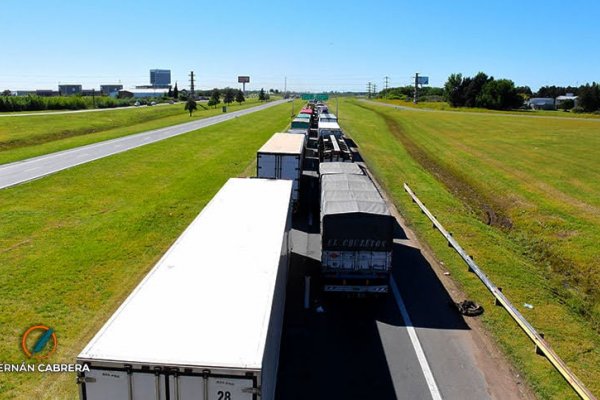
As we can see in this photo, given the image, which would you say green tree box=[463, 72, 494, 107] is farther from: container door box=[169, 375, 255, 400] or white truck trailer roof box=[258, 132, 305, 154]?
container door box=[169, 375, 255, 400]

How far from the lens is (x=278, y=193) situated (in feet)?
50.7

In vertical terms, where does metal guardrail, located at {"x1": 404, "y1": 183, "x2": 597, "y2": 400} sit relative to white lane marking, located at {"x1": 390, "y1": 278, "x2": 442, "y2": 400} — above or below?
above

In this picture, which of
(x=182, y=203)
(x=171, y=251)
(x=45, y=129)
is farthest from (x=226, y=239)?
(x=45, y=129)

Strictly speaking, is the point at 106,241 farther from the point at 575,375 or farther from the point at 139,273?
the point at 575,375

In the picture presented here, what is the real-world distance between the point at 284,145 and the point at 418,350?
50.5 ft

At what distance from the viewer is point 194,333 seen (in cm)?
718

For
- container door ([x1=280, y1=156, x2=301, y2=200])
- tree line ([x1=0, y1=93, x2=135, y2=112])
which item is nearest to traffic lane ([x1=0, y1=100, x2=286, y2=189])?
container door ([x1=280, y1=156, x2=301, y2=200])

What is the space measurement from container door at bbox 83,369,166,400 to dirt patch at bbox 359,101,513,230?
74.7 feet

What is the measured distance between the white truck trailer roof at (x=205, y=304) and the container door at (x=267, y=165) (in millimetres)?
10570

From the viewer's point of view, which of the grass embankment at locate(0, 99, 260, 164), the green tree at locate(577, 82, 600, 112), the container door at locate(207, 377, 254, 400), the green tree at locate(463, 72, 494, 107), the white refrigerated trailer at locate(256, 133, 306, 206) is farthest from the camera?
the green tree at locate(463, 72, 494, 107)

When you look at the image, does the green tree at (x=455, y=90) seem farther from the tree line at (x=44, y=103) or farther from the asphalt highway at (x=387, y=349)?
the asphalt highway at (x=387, y=349)

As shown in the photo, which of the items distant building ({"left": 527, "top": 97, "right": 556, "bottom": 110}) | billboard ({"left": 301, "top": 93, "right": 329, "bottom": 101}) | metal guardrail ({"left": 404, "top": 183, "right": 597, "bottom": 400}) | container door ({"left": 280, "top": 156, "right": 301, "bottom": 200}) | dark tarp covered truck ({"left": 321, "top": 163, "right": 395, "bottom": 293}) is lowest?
metal guardrail ({"left": 404, "top": 183, "right": 597, "bottom": 400})

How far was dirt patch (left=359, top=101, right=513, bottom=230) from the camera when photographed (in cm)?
2711

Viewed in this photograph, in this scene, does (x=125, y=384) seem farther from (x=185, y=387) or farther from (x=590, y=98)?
(x=590, y=98)
